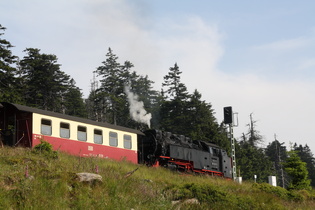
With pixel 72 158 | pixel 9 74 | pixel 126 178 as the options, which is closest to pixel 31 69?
pixel 9 74

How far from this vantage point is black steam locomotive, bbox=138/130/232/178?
27547mm

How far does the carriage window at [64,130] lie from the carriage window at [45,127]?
80 cm

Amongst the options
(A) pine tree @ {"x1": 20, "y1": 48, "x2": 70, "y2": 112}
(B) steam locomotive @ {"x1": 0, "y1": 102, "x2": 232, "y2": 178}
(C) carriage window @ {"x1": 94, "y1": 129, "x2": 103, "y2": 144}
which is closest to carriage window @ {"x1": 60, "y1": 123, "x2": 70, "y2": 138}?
(B) steam locomotive @ {"x1": 0, "y1": 102, "x2": 232, "y2": 178}

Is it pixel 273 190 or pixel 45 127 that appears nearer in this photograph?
pixel 273 190

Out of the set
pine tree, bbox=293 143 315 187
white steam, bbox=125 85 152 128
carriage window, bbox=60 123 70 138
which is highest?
white steam, bbox=125 85 152 128

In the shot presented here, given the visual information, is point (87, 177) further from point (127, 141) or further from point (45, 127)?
point (127, 141)

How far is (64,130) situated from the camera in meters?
23.2

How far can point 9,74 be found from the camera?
43.6 metres

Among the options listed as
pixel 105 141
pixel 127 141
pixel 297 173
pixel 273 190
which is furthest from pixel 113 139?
pixel 297 173

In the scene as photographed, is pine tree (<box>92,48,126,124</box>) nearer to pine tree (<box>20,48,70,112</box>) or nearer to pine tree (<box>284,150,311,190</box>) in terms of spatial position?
pine tree (<box>20,48,70,112</box>)

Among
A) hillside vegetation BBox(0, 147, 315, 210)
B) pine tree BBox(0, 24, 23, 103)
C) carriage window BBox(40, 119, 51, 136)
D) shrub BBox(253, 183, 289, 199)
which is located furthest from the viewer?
pine tree BBox(0, 24, 23, 103)

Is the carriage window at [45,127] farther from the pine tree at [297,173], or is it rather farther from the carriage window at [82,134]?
the pine tree at [297,173]

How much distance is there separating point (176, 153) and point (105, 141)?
5169 millimetres

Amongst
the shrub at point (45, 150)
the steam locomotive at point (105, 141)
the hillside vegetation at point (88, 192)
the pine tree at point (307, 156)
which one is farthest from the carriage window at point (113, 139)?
the pine tree at point (307, 156)
